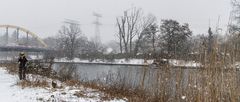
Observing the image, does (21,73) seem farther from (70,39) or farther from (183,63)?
(70,39)

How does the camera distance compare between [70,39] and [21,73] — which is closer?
[21,73]

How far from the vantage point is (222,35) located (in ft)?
22.6

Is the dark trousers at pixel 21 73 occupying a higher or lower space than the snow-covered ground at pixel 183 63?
lower

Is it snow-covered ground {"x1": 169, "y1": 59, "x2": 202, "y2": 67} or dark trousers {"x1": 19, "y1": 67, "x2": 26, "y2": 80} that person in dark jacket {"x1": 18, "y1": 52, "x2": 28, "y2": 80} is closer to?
dark trousers {"x1": 19, "y1": 67, "x2": 26, "y2": 80}

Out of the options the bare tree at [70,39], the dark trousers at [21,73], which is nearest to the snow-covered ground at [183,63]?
the dark trousers at [21,73]

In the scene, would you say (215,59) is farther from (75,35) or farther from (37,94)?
(75,35)

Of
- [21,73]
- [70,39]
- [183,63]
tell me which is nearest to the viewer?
[183,63]

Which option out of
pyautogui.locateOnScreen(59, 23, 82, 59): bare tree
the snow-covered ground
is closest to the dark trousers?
the snow-covered ground

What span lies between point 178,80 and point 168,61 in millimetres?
1074

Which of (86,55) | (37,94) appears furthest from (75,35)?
(37,94)

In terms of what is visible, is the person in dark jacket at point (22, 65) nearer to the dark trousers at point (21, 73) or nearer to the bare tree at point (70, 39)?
the dark trousers at point (21, 73)

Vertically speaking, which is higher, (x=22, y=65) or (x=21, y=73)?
(x=22, y=65)

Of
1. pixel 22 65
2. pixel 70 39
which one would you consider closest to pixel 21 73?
pixel 22 65

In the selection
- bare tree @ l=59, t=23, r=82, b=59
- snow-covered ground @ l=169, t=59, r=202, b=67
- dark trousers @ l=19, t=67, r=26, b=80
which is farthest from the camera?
bare tree @ l=59, t=23, r=82, b=59
